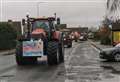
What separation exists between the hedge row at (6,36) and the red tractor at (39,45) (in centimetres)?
2548

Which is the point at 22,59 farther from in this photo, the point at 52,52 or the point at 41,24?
the point at 41,24

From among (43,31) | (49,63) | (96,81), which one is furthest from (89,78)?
(43,31)

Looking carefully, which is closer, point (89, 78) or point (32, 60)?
point (89, 78)

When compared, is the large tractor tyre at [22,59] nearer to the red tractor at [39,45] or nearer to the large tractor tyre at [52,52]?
the red tractor at [39,45]

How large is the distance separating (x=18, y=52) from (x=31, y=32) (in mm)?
2058

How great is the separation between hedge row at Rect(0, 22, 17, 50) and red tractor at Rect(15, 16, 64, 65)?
83.6 ft

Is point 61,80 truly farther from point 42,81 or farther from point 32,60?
point 32,60

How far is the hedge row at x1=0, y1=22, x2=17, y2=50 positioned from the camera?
52656 mm

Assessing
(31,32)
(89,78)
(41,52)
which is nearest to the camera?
(89,78)

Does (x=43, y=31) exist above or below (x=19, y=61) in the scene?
above

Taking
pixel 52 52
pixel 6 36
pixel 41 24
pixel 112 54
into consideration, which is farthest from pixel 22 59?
pixel 6 36

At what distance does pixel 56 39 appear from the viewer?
86.6 feet

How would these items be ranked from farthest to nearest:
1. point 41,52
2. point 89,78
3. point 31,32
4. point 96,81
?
point 31,32
point 41,52
point 89,78
point 96,81

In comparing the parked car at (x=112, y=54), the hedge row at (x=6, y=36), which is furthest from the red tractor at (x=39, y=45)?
the hedge row at (x=6, y=36)
